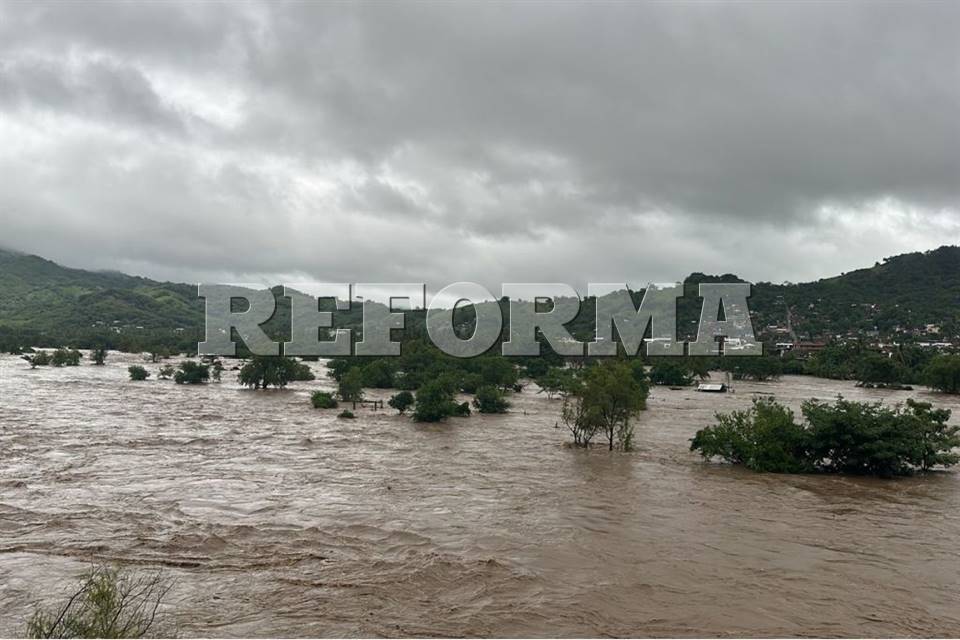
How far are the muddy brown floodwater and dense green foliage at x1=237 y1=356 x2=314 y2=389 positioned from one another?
32.1 metres

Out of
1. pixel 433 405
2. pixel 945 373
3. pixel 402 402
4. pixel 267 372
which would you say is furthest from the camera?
pixel 945 373

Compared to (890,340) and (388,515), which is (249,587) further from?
(890,340)

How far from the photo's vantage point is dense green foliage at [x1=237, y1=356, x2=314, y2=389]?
225ft

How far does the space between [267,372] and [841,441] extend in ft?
183

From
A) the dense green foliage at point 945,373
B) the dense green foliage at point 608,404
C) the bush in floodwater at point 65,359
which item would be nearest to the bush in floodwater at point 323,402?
the dense green foliage at point 608,404

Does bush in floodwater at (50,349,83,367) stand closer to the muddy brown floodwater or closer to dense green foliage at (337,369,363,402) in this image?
dense green foliage at (337,369,363,402)

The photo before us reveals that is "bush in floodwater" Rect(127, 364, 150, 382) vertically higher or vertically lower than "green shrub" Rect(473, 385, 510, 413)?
higher

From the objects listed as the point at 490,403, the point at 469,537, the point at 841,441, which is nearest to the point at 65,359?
the point at 490,403

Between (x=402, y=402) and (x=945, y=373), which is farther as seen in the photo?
(x=945, y=373)

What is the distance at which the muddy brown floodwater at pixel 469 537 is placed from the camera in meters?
13.2

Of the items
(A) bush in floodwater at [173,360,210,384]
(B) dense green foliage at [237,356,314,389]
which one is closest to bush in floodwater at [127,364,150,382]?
(A) bush in floodwater at [173,360,210,384]

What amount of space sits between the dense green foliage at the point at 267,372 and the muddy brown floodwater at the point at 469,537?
32.1m

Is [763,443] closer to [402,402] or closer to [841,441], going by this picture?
[841,441]

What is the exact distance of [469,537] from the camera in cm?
1845
